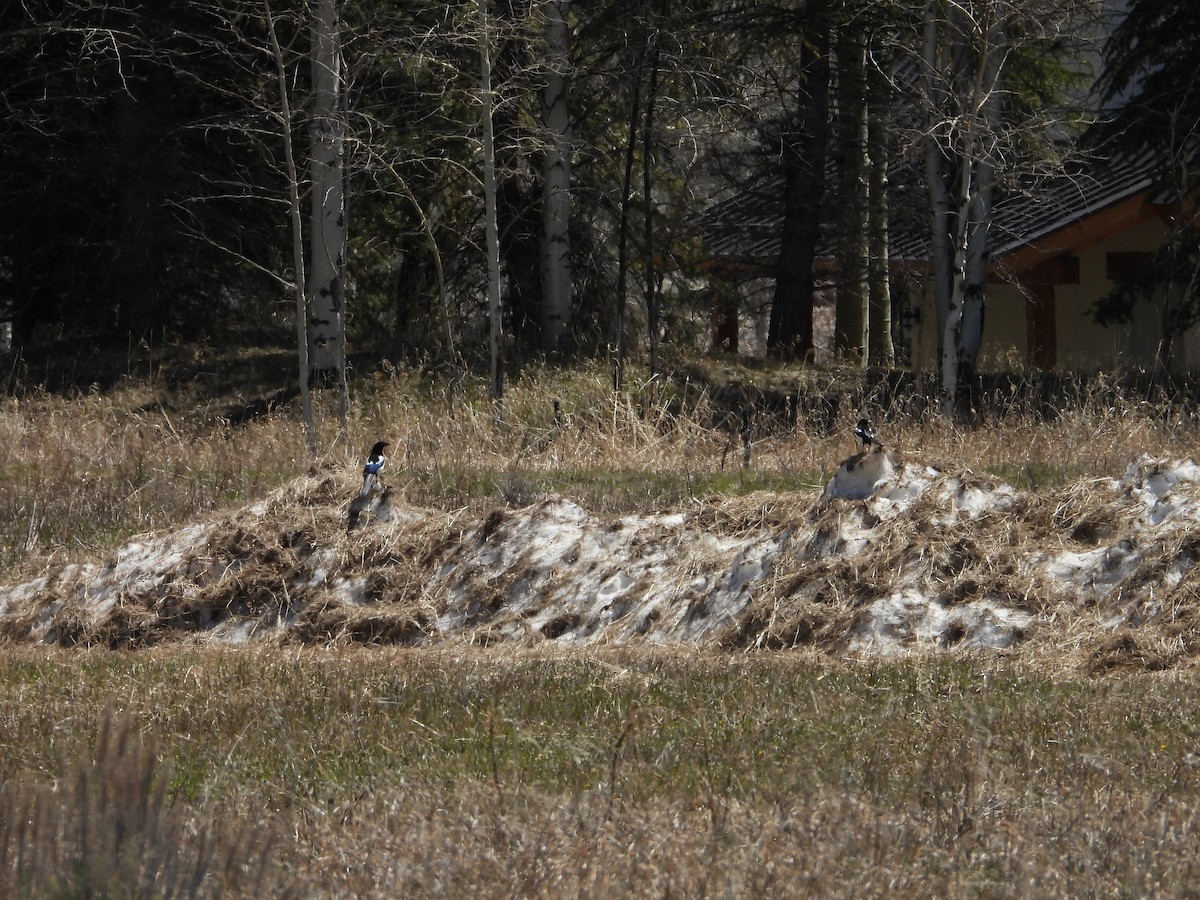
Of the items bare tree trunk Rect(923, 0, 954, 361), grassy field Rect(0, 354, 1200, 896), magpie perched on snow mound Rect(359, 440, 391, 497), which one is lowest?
grassy field Rect(0, 354, 1200, 896)

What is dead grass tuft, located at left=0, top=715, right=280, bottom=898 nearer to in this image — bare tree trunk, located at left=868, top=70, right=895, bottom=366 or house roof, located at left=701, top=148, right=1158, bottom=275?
bare tree trunk, located at left=868, top=70, right=895, bottom=366

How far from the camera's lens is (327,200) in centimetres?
1855

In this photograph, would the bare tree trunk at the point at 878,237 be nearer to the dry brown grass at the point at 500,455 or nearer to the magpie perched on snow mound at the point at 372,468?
the dry brown grass at the point at 500,455

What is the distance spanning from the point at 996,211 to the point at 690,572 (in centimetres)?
1610

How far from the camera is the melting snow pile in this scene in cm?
926

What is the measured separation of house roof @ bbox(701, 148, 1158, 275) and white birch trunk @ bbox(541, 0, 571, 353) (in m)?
3.34

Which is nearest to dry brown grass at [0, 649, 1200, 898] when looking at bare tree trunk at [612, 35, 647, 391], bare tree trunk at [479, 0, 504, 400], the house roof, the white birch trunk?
bare tree trunk at [479, 0, 504, 400]

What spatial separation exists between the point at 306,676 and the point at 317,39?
11.3 m

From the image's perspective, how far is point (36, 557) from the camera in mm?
12703

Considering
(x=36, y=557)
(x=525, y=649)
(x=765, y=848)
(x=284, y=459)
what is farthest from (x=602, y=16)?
(x=765, y=848)

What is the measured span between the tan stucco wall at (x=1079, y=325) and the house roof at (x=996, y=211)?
1011mm

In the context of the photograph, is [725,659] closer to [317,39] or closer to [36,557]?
[36,557]

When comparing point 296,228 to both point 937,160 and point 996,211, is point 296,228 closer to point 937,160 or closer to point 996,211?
point 937,160

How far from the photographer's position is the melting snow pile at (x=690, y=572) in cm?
926
